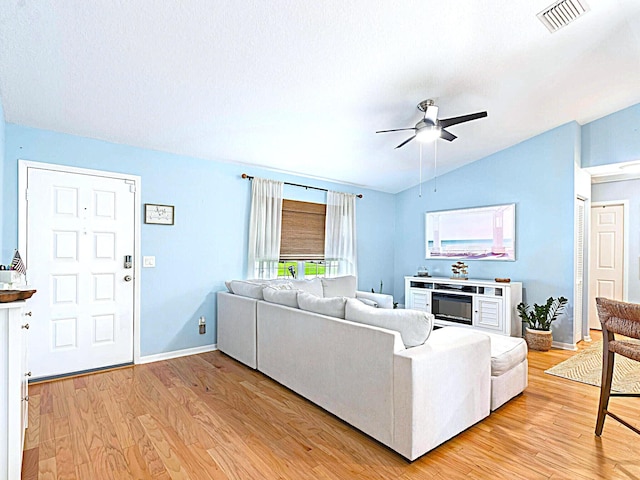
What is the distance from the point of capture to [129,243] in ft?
12.5

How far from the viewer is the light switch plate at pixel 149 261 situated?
3.88 metres

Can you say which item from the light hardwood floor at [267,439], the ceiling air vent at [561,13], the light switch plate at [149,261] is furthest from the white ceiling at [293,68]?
the light hardwood floor at [267,439]

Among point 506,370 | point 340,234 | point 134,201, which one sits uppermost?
point 134,201

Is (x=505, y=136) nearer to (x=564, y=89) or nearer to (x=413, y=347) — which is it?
(x=564, y=89)

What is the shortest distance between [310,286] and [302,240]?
87 cm

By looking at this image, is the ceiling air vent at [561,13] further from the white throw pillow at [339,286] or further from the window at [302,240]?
the white throw pillow at [339,286]

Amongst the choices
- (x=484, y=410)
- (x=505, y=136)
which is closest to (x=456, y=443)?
(x=484, y=410)

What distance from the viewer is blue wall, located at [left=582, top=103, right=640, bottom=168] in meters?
4.45

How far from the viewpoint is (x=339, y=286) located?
5.12m

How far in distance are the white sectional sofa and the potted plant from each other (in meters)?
2.39

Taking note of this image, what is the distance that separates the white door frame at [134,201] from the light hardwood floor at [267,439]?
737mm

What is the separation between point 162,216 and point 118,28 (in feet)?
6.93

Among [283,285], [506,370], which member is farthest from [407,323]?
[283,285]

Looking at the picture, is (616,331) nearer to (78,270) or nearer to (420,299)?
(420,299)
